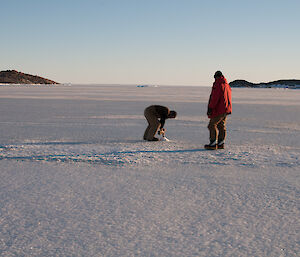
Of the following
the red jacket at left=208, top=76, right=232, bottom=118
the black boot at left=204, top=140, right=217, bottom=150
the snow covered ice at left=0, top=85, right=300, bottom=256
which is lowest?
the snow covered ice at left=0, top=85, right=300, bottom=256

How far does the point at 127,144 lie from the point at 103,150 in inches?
40.0

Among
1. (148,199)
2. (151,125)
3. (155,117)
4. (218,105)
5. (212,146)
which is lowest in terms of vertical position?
(148,199)

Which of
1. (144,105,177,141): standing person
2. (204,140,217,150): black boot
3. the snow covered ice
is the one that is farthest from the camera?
(144,105,177,141): standing person

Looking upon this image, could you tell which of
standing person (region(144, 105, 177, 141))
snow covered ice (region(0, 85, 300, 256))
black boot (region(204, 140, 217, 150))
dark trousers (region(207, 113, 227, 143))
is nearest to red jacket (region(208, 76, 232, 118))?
dark trousers (region(207, 113, 227, 143))

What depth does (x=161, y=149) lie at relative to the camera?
803 centimetres

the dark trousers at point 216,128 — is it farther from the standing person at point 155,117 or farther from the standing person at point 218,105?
the standing person at point 155,117

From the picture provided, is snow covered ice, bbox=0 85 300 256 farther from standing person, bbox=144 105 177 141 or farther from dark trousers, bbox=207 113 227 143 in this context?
standing person, bbox=144 105 177 141

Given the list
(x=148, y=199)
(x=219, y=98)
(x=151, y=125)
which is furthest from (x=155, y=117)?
(x=148, y=199)

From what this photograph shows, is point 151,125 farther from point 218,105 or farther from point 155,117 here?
point 218,105

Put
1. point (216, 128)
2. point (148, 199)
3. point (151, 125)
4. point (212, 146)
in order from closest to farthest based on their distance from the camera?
point (148, 199) → point (212, 146) → point (216, 128) → point (151, 125)

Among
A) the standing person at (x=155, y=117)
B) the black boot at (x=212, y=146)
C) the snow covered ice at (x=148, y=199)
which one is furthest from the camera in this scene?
the standing person at (x=155, y=117)

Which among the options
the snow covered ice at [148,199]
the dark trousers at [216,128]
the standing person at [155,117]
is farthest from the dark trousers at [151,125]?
the dark trousers at [216,128]

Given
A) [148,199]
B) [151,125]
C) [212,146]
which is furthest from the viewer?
[151,125]

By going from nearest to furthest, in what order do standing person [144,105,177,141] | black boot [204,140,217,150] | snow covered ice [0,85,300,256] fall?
snow covered ice [0,85,300,256] → black boot [204,140,217,150] → standing person [144,105,177,141]
